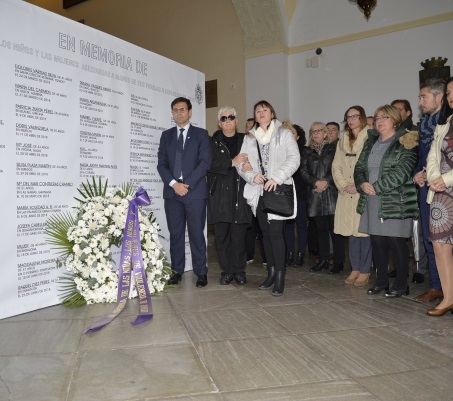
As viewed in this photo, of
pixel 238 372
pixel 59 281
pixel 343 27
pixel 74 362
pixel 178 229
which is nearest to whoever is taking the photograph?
pixel 238 372

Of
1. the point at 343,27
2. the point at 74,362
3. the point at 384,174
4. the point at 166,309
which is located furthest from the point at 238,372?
the point at 343,27

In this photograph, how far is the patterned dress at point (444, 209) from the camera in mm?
3121

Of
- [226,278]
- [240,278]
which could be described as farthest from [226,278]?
[240,278]

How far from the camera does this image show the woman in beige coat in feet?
14.0

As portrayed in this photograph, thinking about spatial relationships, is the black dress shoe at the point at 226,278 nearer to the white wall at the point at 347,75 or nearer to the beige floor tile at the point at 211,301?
the beige floor tile at the point at 211,301

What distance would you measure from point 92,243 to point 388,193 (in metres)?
2.39

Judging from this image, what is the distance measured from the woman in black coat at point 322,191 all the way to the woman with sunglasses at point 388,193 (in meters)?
0.81

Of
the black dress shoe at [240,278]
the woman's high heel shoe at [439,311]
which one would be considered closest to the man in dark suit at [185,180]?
the black dress shoe at [240,278]

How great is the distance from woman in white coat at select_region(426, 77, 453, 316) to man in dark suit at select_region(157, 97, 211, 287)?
6.25 ft

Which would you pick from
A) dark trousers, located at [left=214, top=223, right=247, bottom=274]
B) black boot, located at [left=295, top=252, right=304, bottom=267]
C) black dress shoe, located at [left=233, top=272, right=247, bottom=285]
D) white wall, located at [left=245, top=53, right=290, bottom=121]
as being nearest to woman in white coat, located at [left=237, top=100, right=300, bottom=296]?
dark trousers, located at [left=214, top=223, right=247, bottom=274]

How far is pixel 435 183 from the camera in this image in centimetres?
310

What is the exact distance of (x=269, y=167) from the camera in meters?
3.86

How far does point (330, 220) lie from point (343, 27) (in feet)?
14.9

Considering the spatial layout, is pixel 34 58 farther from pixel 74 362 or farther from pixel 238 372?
pixel 238 372
